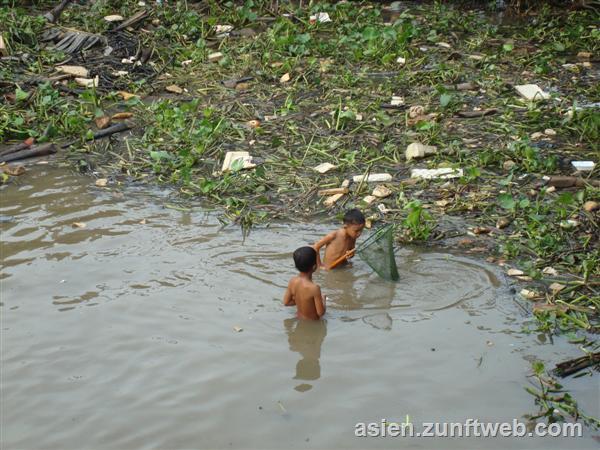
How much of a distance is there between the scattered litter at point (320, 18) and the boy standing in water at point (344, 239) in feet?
16.8

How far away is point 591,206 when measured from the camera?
586 cm

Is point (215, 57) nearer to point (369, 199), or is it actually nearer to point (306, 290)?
point (369, 199)

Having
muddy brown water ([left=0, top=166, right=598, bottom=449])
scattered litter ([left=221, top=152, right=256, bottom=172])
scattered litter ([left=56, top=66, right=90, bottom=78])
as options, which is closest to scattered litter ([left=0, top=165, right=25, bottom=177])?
muddy brown water ([left=0, top=166, right=598, bottom=449])

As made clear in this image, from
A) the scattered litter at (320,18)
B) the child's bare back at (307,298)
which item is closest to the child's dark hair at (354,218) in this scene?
the child's bare back at (307,298)

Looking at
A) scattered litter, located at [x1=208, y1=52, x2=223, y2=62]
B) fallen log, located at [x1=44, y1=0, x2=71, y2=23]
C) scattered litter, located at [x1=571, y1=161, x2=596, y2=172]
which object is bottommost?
scattered litter, located at [x1=571, y1=161, x2=596, y2=172]

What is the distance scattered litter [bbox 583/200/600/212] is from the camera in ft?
19.2

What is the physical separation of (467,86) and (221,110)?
2.55 m

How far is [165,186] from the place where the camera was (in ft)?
22.5

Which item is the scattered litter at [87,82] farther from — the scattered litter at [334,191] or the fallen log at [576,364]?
the fallen log at [576,364]

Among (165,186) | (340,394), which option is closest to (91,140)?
(165,186)

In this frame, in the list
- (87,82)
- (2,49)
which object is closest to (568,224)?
(87,82)

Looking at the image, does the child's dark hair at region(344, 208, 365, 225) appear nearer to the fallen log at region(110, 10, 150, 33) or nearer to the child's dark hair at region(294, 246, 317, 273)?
the child's dark hair at region(294, 246, 317, 273)

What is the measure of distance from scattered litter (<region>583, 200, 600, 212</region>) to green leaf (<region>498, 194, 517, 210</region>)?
52cm

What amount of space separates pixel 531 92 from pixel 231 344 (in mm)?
4584
